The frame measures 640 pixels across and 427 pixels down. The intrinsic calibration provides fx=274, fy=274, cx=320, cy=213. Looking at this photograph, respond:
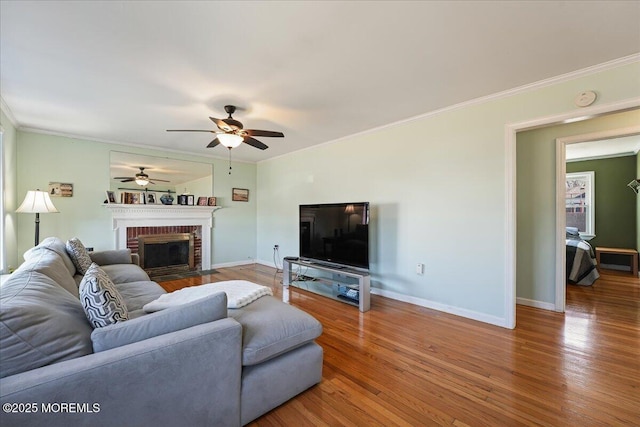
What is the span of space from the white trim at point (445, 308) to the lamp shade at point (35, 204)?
4475 millimetres

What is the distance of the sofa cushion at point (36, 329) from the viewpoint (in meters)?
0.99

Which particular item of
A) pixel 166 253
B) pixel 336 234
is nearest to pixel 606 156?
pixel 336 234

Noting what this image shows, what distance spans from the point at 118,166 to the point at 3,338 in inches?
180

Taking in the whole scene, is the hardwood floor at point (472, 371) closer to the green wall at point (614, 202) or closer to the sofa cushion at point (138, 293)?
the sofa cushion at point (138, 293)

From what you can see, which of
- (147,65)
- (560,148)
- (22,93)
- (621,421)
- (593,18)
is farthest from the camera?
(560,148)

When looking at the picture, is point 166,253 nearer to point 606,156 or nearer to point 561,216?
point 561,216

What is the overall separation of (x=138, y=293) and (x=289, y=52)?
2428 mm

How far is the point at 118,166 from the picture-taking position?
470cm

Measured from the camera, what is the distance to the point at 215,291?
7.39 feet

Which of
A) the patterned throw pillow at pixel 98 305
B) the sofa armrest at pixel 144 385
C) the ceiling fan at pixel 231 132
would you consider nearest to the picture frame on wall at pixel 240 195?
the ceiling fan at pixel 231 132

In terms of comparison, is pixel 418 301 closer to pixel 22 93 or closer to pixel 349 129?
pixel 349 129

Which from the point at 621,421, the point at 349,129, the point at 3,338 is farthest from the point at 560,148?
the point at 3,338

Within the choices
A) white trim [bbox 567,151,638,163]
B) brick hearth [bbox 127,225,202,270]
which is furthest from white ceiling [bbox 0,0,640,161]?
white trim [bbox 567,151,638,163]

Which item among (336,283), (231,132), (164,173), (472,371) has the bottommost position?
(472,371)
